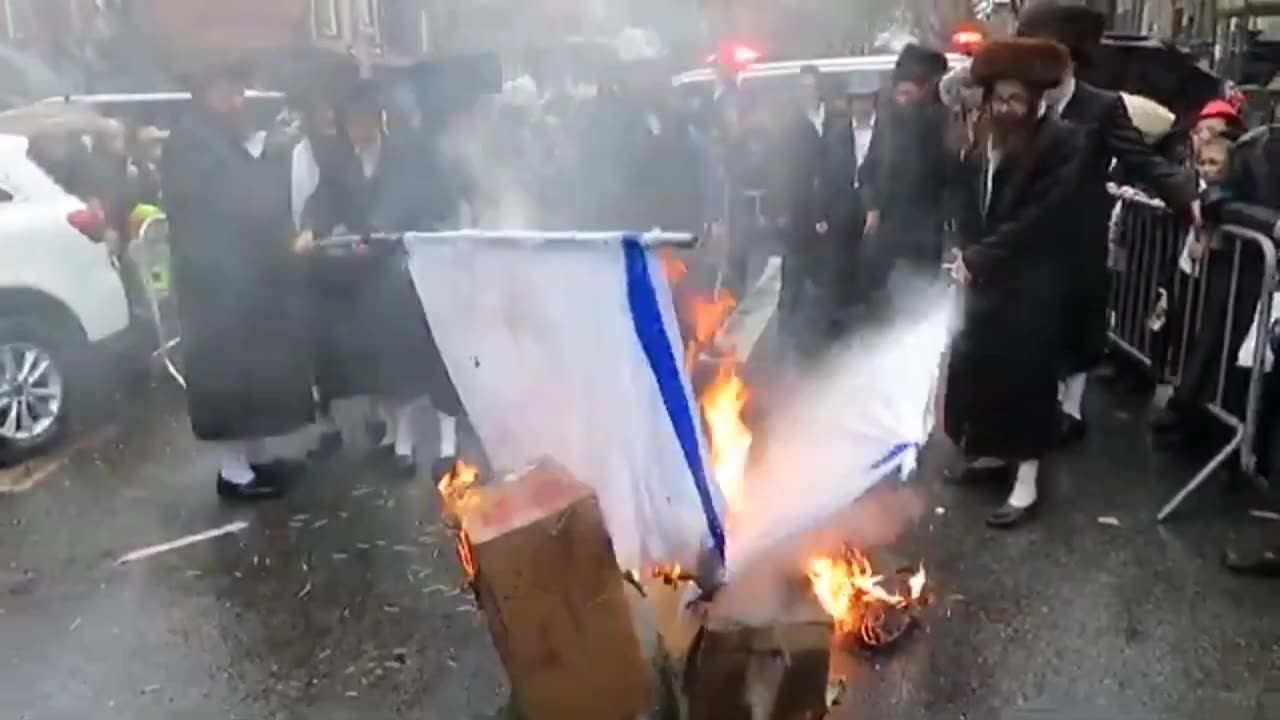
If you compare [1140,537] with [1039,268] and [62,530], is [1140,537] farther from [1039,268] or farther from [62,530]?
[62,530]

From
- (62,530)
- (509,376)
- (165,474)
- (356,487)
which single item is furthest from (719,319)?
(509,376)

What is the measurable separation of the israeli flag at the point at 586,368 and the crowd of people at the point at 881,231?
2.15 m

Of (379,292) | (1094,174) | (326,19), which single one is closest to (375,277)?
(379,292)

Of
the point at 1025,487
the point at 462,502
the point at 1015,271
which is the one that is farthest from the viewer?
the point at 1025,487

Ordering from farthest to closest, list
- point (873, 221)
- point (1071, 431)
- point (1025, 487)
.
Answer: point (873, 221) → point (1071, 431) → point (1025, 487)

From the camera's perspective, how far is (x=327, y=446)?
6809 mm

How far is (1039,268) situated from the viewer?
548 centimetres

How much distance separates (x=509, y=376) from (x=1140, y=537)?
3.01 metres

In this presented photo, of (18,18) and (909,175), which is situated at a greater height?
(18,18)

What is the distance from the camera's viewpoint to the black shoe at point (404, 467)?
6.42 meters

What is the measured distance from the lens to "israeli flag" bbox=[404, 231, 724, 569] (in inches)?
141

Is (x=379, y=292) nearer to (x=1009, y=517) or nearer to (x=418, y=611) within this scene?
(x=418, y=611)

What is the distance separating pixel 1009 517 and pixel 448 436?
8.44ft

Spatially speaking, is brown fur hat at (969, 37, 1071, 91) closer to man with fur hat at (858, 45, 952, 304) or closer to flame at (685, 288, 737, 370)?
flame at (685, 288, 737, 370)
